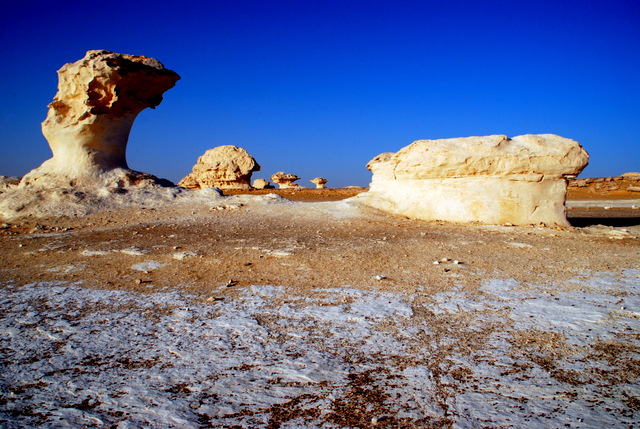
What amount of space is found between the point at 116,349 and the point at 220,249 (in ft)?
7.95

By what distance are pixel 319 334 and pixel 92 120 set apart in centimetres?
796

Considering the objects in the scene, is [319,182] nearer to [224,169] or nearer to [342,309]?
[224,169]

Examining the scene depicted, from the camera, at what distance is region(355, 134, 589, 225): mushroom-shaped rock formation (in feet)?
21.1

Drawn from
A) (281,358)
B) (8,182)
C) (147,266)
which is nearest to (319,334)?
(281,358)

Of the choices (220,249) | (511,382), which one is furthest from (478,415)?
(220,249)

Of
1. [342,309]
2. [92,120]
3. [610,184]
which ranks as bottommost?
[342,309]

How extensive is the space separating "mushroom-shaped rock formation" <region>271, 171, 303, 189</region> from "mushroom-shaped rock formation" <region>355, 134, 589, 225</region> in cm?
1831

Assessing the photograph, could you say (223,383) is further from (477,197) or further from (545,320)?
(477,197)

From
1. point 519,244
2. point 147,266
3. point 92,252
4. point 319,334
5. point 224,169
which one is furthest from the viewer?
point 224,169

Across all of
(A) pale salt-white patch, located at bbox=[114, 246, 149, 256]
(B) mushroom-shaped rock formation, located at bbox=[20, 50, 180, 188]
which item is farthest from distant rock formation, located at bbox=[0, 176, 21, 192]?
(A) pale salt-white patch, located at bbox=[114, 246, 149, 256]

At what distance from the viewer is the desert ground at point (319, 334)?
1.71 meters

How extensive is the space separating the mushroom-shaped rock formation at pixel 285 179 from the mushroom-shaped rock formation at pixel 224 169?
382 centimetres

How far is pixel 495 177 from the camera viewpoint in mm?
6594

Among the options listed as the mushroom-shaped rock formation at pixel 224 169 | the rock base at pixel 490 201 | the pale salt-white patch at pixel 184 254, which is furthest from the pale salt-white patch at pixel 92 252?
the mushroom-shaped rock formation at pixel 224 169
